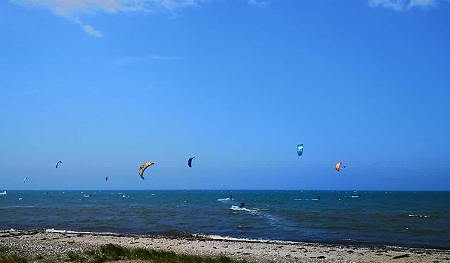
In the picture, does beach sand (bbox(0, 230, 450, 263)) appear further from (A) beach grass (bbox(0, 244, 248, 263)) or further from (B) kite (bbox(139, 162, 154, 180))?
(B) kite (bbox(139, 162, 154, 180))

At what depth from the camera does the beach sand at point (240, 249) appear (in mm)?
16062

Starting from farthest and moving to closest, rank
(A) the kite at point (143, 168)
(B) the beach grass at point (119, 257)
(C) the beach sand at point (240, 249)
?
(A) the kite at point (143, 168)
(C) the beach sand at point (240, 249)
(B) the beach grass at point (119, 257)

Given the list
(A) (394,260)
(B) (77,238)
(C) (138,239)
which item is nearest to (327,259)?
(A) (394,260)

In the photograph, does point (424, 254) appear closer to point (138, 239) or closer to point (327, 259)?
point (327, 259)

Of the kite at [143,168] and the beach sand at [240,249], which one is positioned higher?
the kite at [143,168]

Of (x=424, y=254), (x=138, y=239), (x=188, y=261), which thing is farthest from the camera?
(x=138, y=239)

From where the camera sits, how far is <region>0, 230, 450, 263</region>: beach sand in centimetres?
1606

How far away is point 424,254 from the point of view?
1797cm

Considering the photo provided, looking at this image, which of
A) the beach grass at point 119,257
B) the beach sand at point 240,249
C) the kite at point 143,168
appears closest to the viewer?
the beach grass at point 119,257

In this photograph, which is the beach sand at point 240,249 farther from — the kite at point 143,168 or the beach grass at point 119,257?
the kite at point 143,168

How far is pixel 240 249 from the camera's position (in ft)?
61.0

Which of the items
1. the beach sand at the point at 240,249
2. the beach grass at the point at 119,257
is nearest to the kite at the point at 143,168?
the beach sand at the point at 240,249

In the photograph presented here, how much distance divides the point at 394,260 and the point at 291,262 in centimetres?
434

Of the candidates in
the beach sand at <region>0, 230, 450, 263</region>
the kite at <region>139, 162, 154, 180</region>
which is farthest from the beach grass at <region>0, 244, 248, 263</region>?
the kite at <region>139, 162, 154, 180</region>
